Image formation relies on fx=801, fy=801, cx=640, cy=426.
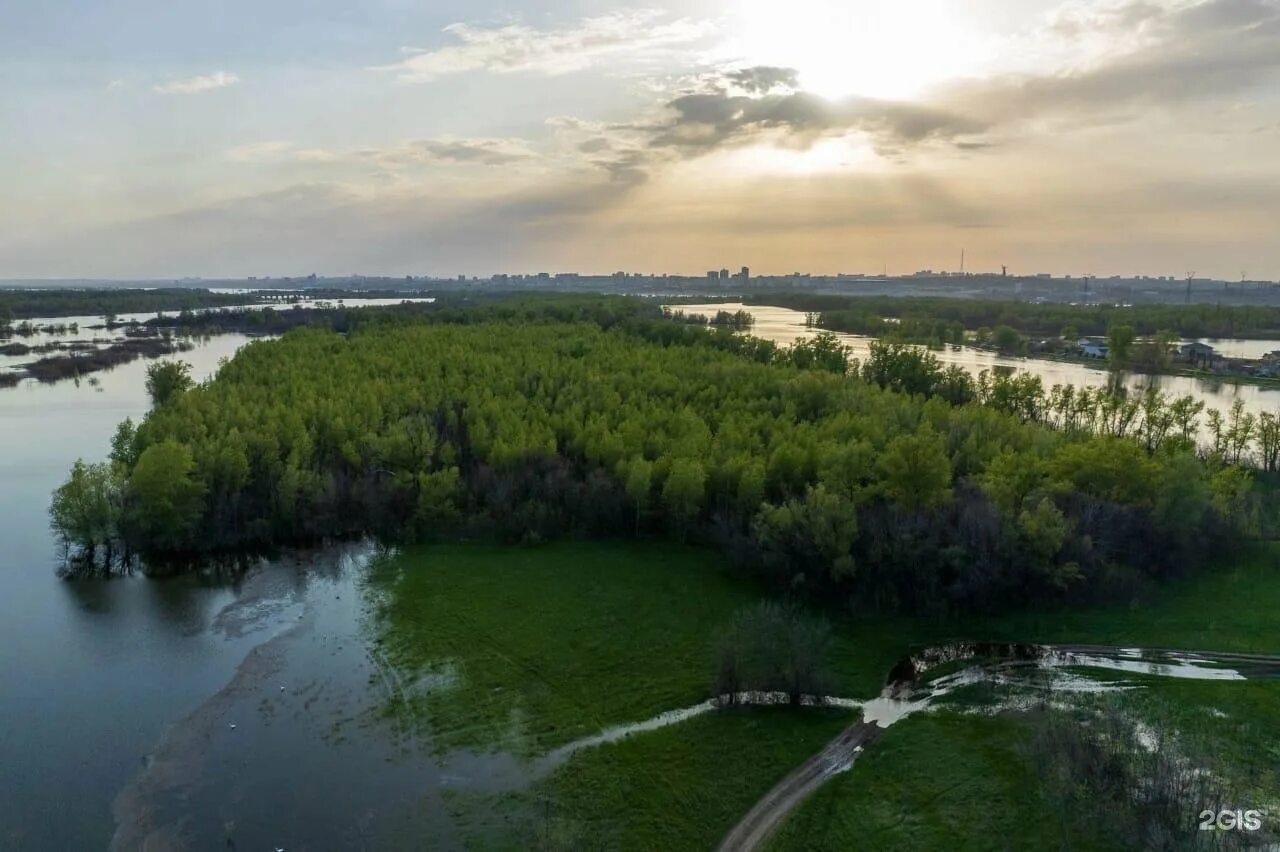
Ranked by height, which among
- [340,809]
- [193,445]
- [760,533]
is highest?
[193,445]

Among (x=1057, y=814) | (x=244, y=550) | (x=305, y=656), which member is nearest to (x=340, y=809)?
(x=305, y=656)

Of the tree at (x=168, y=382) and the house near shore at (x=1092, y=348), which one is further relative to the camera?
the house near shore at (x=1092, y=348)

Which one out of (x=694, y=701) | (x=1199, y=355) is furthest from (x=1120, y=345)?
(x=694, y=701)

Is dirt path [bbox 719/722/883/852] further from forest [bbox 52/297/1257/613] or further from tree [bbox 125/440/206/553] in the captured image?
tree [bbox 125/440/206/553]

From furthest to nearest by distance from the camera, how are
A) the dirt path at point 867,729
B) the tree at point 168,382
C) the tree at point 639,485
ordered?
the tree at point 168,382
the tree at point 639,485
the dirt path at point 867,729

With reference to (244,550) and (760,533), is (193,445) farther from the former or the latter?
(760,533)

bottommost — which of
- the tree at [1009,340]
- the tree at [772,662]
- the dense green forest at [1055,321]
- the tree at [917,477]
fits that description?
the tree at [772,662]

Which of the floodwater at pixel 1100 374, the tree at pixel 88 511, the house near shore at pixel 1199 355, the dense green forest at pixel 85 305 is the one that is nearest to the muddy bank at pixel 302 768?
the tree at pixel 88 511

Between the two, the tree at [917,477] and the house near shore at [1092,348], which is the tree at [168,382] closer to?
the tree at [917,477]
